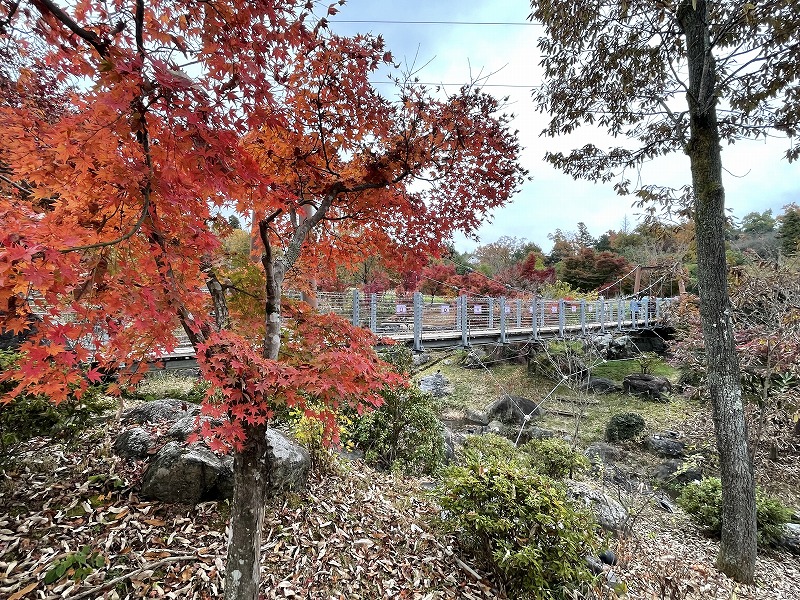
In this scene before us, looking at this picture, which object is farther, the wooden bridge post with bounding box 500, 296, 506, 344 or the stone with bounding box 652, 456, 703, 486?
the wooden bridge post with bounding box 500, 296, 506, 344

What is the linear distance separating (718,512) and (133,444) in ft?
20.1

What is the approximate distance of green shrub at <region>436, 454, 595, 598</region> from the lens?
91.7 inches

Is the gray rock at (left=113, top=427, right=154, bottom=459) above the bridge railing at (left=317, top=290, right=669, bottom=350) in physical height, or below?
below

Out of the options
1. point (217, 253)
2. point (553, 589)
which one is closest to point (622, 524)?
point (553, 589)

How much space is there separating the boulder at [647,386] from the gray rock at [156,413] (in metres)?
12.2

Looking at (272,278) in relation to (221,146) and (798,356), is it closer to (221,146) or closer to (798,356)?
(221,146)

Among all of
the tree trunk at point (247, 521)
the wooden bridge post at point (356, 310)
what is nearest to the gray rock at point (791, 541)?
the tree trunk at point (247, 521)

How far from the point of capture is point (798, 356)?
4465 mm

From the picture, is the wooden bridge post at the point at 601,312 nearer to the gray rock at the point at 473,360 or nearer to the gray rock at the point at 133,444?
the gray rock at the point at 473,360

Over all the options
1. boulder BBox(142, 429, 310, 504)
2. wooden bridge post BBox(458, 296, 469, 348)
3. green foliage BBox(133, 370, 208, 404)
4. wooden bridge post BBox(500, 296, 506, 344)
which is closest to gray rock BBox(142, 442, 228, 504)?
boulder BBox(142, 429, 310, 504)

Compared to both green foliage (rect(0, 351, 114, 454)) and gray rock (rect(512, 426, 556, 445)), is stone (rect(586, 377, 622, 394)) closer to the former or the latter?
gray rock (rect(512, 426, 556, 445))

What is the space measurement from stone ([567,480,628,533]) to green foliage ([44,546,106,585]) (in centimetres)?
376

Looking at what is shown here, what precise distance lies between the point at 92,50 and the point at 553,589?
3.72 metres

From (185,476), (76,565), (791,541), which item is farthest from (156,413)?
(791,541)
